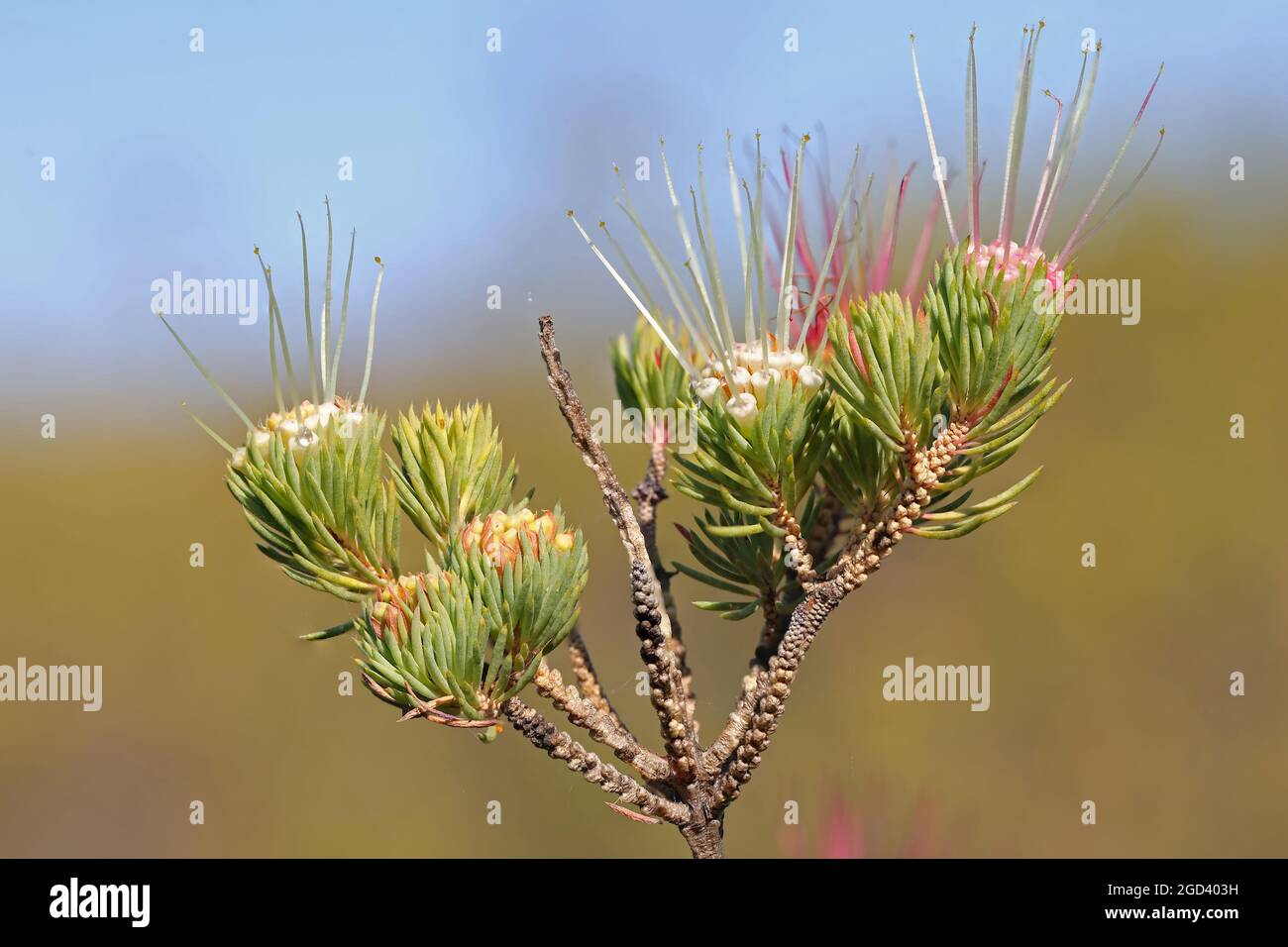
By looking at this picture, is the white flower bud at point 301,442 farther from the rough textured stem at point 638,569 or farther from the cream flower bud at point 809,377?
the cream flower bud at point 809,377

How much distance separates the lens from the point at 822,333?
1562 millimetres

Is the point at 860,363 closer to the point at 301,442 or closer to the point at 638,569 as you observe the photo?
the point at 638,569

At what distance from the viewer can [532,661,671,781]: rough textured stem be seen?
1335 millimetres

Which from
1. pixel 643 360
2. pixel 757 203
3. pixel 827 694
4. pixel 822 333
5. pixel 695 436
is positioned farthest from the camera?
pixel 827 694

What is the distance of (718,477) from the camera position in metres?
1.32

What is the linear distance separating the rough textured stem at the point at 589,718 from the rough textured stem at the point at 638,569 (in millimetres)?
57

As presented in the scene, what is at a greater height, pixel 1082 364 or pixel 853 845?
→ pixel 1082 364

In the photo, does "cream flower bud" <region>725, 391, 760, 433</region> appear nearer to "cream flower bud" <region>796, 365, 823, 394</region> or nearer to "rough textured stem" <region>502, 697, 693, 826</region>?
"cream flower bud" <region>796, 365, 823, 394</region>

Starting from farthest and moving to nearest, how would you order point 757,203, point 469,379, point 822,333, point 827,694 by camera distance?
point 469,379 < point 827,694 < point 822,333 < point 757,203

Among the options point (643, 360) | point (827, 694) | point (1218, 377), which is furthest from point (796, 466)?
point (1218, 377)

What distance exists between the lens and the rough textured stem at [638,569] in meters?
1.25

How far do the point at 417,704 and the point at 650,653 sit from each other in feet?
0.96

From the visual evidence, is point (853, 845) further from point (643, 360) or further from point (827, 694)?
point (827, 694)

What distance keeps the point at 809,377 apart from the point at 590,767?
58 cm
